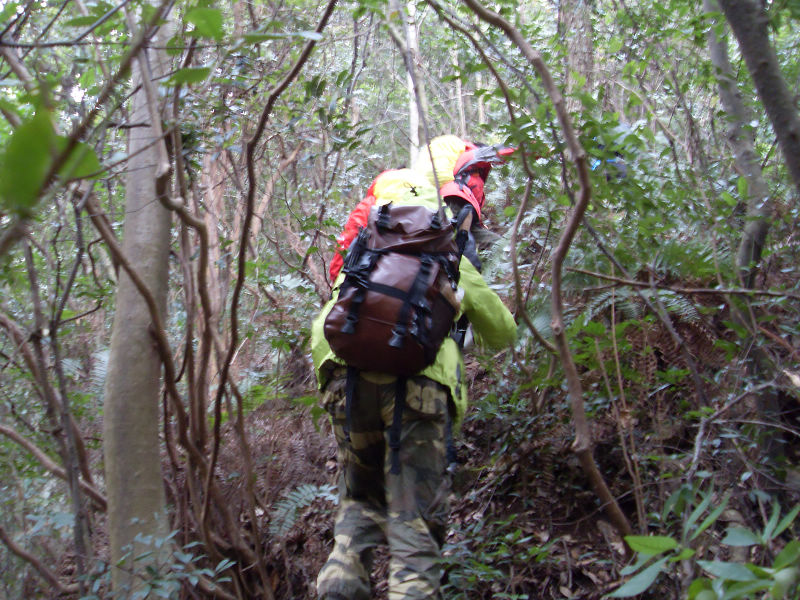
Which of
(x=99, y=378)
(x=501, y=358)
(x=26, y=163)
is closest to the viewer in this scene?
(x=26, y=163)

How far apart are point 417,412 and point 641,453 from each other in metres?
1.40

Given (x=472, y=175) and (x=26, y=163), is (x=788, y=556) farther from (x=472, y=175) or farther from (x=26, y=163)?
(x=472, y=175)

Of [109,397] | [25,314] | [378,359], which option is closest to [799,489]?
[378,359]

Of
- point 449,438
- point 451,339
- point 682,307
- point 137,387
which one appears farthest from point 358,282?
point 682,307

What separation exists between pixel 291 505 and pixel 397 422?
4.51 feet

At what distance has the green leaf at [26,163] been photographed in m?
0.49

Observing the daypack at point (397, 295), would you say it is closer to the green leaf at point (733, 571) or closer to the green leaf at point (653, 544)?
the green leaf at point (653, 544)

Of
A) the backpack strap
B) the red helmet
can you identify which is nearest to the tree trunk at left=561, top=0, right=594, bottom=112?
the red helmet

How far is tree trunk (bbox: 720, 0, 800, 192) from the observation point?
5.91ft

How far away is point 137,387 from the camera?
137 inches

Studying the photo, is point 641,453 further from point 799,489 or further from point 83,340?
point 83,340

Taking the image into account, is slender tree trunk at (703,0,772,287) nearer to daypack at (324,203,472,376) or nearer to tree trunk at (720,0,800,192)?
tree trunk at (720,0,800,192)

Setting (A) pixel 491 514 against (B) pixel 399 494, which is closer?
(B) pixel 399 494

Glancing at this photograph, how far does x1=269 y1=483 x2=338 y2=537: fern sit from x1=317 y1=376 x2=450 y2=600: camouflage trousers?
0.67 m
